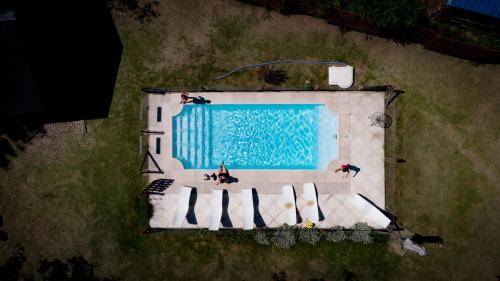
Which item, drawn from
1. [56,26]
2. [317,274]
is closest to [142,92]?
[56,26]

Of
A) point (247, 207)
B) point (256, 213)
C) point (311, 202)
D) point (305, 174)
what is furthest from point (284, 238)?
point (305, 174)

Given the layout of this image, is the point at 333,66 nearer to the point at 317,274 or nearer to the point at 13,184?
the point at 317,274

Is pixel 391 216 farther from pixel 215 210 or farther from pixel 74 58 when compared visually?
pixel 74 58

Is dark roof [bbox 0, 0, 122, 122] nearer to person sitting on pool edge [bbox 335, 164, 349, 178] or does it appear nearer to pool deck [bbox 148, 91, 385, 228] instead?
pool deck [bbox 148, 91, 385, 228]

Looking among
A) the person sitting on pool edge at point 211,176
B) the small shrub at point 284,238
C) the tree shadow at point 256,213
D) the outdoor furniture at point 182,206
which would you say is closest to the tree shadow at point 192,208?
the outdoor furniture at point 182,206

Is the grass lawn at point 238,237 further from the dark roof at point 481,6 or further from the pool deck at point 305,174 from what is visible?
the dark roof at point 481,6

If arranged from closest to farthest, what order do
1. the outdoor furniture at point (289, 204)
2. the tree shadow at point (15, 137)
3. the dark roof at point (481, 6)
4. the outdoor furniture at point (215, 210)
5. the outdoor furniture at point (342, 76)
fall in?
the dark roof at point (481, 6) → the outdoor furniture at point (215, 210) → the outdoor furniture at point (289, 204) → the outdoor furniture at point (342, 76) → the tree shadow at point (15, 137)
